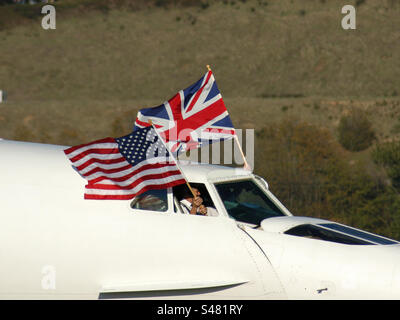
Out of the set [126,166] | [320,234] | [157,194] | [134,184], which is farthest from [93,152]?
[320,234]

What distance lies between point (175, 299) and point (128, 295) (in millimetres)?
809

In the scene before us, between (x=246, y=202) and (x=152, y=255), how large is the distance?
2.71 meters

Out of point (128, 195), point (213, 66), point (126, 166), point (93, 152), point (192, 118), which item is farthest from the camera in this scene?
point (213, 66)

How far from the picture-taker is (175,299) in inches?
457

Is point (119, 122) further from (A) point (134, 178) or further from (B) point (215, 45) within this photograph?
(A) point (134, 178)

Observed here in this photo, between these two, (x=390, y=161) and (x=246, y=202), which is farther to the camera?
(x=390, y=161)

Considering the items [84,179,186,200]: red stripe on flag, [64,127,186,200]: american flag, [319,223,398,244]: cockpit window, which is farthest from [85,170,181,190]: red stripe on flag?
[319,223,398,244]: cockpit window

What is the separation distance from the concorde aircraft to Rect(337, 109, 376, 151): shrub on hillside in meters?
56.8

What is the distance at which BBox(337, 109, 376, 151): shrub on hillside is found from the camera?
67312 mm

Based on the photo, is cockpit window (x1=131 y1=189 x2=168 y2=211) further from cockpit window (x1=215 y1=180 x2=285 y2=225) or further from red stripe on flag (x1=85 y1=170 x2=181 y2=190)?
cockpit window (x1=215 y1=180 x2=285 y2=225)

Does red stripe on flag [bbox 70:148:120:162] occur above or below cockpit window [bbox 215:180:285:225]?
above

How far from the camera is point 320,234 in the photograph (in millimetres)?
11984

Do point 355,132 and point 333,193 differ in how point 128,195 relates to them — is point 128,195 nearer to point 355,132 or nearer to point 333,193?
point 333,193

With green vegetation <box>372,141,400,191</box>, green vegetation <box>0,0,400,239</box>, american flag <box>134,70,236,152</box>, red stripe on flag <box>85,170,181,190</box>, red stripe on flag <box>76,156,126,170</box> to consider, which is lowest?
green vegetation <box>372,141,400,191</box>
